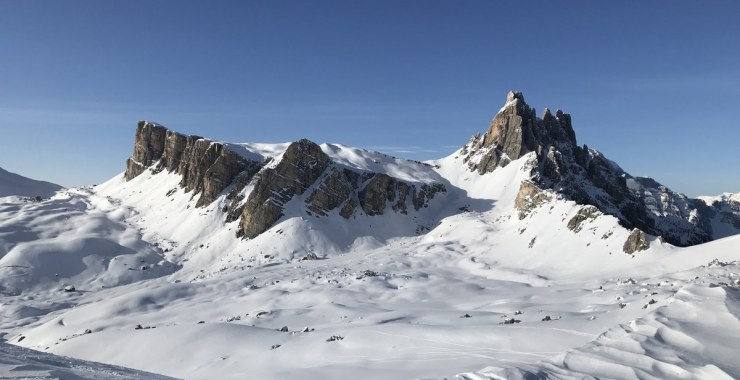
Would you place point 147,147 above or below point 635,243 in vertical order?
above

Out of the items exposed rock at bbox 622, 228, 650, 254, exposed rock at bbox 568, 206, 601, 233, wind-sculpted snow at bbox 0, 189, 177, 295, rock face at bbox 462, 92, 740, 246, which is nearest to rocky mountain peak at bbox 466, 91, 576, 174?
rock face at bbox 462, 92, 740, 246

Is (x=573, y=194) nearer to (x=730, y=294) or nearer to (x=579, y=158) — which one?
(x=579, y=158)

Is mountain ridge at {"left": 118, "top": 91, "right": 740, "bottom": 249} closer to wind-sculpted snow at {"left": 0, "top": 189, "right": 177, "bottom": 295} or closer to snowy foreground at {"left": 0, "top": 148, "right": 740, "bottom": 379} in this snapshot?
snowy foreground at {"left": 0, "top": 148, "right": 740, "bottom": 379}

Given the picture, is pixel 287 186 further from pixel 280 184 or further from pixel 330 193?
pixel 330 193

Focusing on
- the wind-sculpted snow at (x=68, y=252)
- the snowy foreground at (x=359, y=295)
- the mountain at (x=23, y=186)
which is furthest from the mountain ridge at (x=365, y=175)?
the mountain at (x=23, y=186)

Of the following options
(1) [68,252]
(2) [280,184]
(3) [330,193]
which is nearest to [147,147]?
(2) [280,184]

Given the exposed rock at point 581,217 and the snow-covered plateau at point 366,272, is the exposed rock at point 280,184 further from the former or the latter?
the exposed rock at point 581,217

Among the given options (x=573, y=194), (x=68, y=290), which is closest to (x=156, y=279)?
(x=68, y=290)
